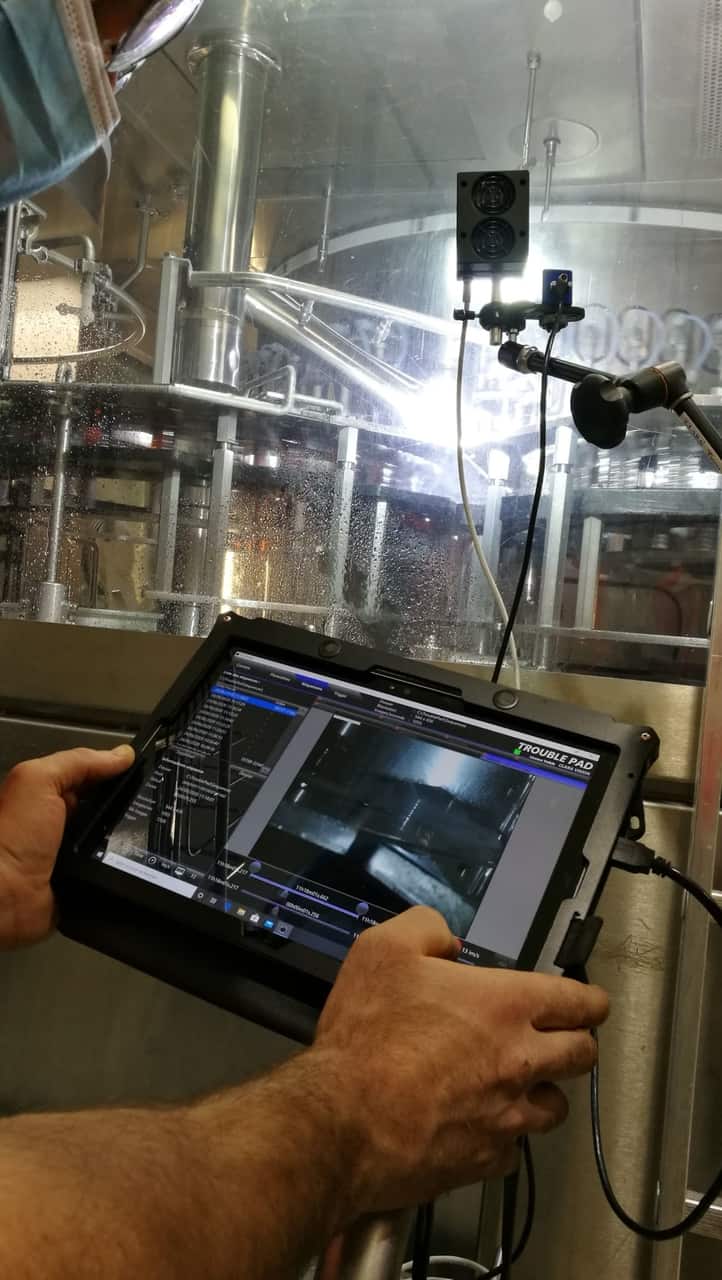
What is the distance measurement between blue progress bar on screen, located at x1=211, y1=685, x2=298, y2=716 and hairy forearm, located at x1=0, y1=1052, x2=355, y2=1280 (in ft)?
1.25

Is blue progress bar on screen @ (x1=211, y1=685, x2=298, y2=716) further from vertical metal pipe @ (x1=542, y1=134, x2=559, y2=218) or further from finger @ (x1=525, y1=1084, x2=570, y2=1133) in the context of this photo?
vertical metal pipe @ (x1=542, y1=134, x2=559, y2=218)

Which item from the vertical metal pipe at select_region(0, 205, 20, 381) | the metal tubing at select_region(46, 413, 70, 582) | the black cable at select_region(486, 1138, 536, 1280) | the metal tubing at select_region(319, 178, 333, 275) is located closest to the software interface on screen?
the black cable at select_region(486, 1138, 536, 1280)

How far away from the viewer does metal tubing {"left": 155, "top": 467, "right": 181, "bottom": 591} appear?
1374mm

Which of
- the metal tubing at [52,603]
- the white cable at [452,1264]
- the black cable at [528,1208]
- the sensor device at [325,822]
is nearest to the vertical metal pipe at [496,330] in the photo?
the sensor device at [325,822]

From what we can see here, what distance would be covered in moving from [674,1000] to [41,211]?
145 centimetres

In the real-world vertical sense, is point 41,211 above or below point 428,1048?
above

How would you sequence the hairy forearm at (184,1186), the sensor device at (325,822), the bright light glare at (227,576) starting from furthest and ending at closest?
the bright light glare at (227,576) → the sensor device at (325,822) → the hairy forearm at (184,1186)

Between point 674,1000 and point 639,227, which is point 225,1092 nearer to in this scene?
point 674,1000

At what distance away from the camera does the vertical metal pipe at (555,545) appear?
1.20 m

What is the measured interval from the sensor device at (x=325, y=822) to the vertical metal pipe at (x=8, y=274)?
0.83 metres

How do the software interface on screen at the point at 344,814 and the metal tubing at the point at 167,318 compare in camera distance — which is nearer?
the software interface on screen at the point at 344,814

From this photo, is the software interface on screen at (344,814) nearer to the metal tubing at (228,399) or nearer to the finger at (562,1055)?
the finger at (562,1055)

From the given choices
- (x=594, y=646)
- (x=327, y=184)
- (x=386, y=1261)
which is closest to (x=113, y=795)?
(x=386, y=1261)

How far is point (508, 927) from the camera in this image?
737mm
